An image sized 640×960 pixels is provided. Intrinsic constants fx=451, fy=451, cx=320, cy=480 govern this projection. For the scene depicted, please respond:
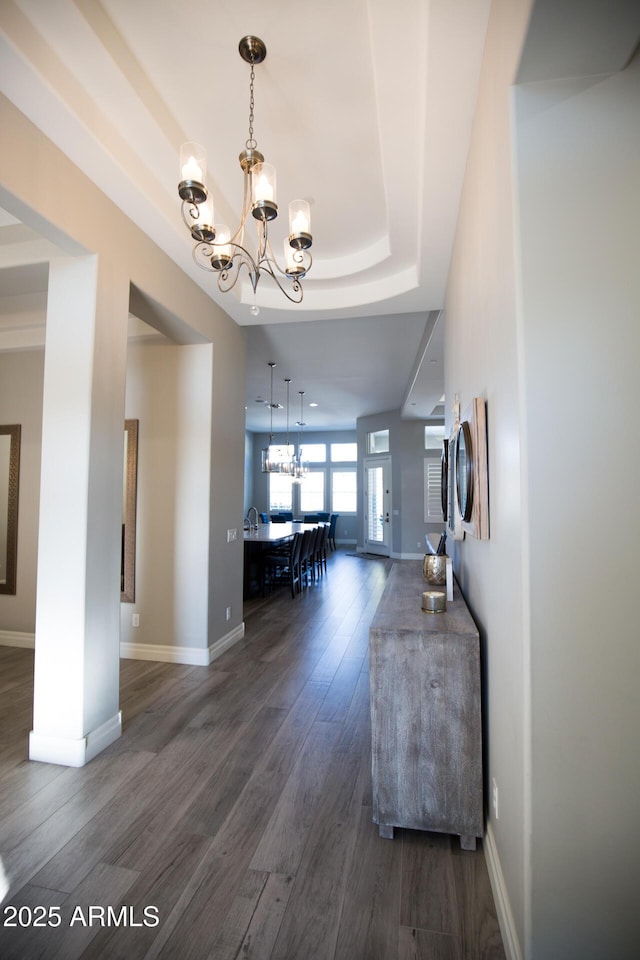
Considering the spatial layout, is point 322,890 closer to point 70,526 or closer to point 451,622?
point 451,622

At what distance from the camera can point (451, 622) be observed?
1.97m

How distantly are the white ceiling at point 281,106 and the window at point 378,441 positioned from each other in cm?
709

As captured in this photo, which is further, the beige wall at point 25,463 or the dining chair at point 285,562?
the dining chair at point 285,562

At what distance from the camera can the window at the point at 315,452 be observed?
1352cm

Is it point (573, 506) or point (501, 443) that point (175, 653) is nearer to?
point (501, 443)

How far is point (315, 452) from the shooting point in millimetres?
13586

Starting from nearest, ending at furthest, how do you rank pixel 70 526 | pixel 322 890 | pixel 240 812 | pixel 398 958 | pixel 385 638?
pixel 398 958, pixel 322 890, pixel 385 638, pixel 240 812, pixel 70 526

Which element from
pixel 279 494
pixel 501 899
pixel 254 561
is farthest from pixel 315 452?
pixel 501 899

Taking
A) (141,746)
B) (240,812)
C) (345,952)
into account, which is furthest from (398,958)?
(141,746)

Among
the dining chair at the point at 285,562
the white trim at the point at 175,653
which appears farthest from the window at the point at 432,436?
the white trim at the point at 175,653

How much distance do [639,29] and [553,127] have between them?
0.24 meters

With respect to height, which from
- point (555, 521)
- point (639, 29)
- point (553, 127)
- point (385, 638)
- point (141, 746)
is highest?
point (639, 29)

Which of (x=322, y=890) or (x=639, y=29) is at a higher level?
(x=639, y=29)

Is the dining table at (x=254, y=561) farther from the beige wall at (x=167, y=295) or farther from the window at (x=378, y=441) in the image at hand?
the window at (x=378, y=441)
